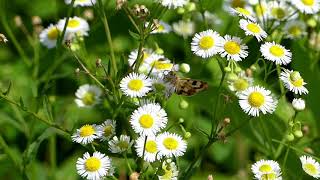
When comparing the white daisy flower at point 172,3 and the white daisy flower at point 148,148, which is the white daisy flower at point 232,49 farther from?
the white daisy flower at point 148,148

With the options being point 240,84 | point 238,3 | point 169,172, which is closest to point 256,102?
point 240,84

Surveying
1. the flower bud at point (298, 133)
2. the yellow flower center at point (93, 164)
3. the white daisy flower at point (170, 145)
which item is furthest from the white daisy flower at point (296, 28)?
the yellow flower center at point (93, 164)

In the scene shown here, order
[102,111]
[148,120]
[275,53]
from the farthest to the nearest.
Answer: [102,111], [275,53], [148,120]

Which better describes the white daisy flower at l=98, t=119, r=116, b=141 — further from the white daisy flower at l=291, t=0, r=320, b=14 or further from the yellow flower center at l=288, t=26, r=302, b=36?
the yellow flower center at l=288, t=26, r=302, b=36

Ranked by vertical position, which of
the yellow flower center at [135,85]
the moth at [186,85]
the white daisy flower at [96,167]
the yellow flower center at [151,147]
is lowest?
the white daisy flower at [96,167]

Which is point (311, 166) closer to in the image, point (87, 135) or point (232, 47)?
point (232, 47)

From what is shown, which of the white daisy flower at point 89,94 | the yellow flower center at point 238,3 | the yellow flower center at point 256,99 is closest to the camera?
the yellow flower center at point 256,99

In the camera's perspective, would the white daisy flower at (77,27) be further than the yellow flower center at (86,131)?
Yes

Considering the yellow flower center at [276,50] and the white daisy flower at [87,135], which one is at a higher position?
the yellow flower center at [276,50]
